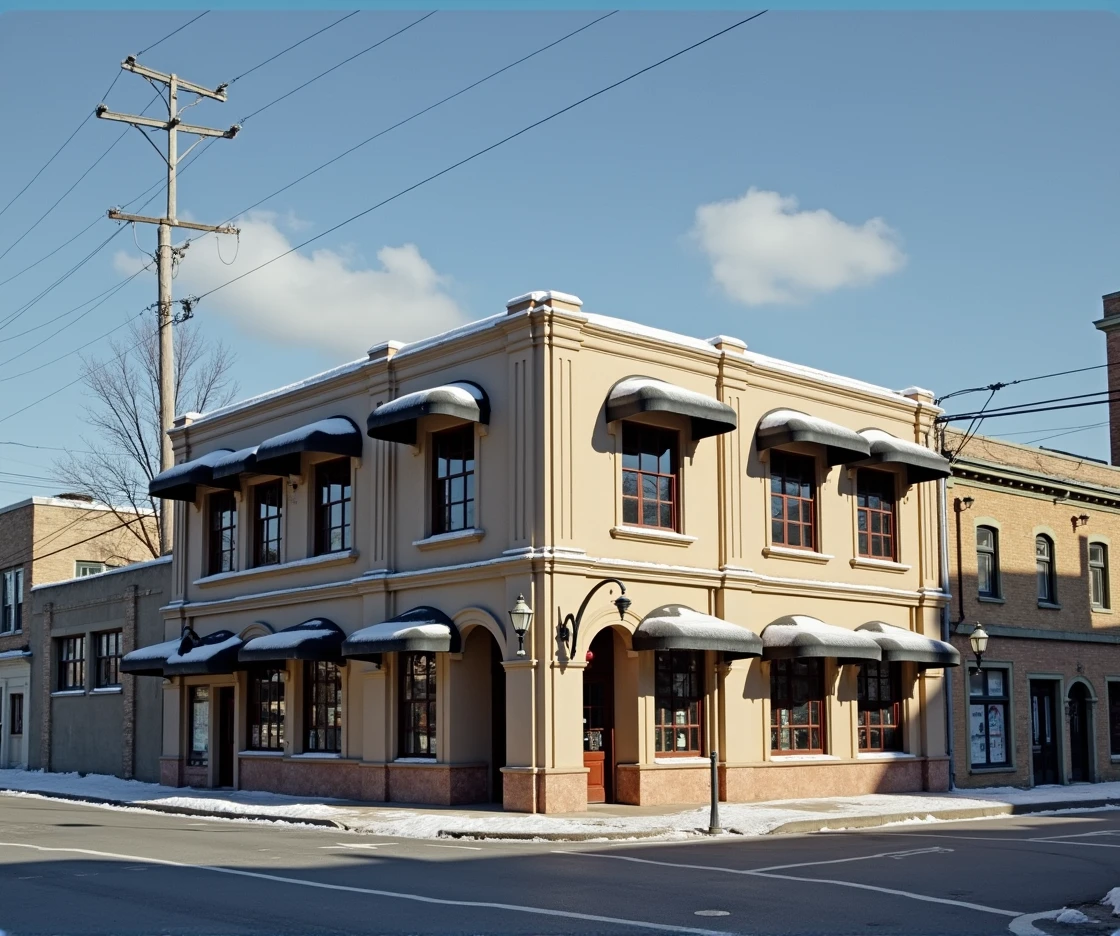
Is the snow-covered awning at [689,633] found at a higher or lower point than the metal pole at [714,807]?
higher

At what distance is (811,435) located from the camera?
25.1m

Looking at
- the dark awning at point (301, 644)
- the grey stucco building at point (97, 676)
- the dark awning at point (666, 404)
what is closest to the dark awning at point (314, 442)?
the dark awning at point (301, 644)

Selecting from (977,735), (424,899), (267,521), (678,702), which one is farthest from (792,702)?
(424,899)

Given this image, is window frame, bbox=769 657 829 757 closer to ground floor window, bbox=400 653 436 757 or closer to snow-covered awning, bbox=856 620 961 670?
snow-covered awning, bbox=856 620 961 670

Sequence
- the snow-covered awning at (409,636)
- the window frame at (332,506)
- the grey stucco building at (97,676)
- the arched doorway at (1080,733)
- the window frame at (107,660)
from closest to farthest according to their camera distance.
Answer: the snow-covered awning at (409,636) → the window frame at (332,506) → the arched doorway at (1080,733) → the grey stucco building at (97,676) → the window frame at (107,660)

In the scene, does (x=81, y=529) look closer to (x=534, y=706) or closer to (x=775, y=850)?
(x=534, y=706)

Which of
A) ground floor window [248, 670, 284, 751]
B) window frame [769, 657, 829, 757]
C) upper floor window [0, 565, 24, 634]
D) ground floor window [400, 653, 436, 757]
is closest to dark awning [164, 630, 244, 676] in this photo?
ground floor window [248, 670, 284, 751]

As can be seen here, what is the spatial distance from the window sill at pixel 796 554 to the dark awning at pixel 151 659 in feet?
42.6

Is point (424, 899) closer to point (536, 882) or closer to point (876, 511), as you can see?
point (536, 882)

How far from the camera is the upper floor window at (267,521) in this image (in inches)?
1137

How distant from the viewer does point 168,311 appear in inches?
1441

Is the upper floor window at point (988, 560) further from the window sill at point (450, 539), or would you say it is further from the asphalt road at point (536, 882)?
the window sill at point (450, 539)

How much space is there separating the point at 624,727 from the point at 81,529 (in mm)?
26095

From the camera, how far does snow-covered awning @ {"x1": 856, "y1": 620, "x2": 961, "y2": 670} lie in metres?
26.5
